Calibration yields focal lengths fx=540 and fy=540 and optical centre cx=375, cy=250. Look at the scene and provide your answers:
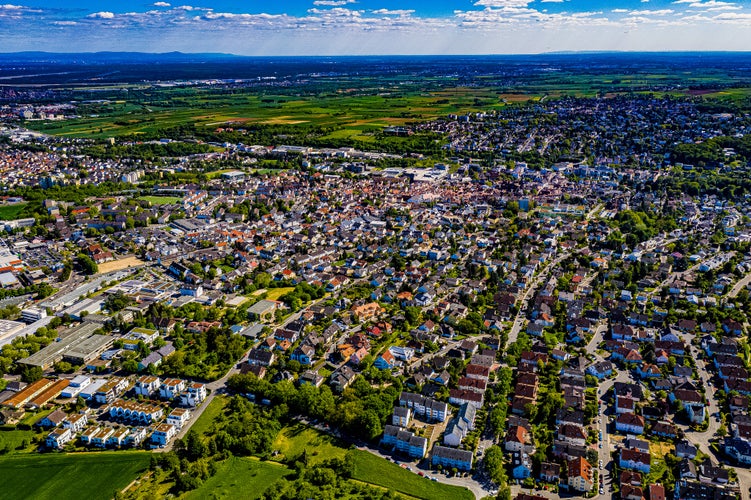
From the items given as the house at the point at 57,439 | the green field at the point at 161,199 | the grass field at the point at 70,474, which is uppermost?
the green field at the point at 161,199

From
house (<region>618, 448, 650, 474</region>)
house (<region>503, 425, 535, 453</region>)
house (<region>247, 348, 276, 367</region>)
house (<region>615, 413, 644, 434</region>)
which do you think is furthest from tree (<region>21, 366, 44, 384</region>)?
house (<region>615, 413, 644, 434</region>)

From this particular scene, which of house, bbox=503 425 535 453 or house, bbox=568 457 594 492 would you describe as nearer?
house, bbox=568 457 594 492

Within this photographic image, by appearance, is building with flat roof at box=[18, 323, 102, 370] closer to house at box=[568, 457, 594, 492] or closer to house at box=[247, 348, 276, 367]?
house at box=[247, 348, 276, 367]

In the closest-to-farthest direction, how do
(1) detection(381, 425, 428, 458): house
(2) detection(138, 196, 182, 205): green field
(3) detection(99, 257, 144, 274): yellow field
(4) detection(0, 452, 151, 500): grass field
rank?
(4) detection(0, 452, 151, 500): grass field → (1) detection(381, 425, 428, 458): house → (3) detection(99, 257, 144, 274): yellow field → (2) detection(138, 196, 182, 205): green field

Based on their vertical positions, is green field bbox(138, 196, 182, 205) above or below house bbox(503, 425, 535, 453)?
above

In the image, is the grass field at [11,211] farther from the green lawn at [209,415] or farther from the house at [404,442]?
the house at [404,442]

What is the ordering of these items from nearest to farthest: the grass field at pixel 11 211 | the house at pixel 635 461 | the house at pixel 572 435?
the house at pixel 635 461, the house at pixel 572 435, the grass field at pixel 11 211

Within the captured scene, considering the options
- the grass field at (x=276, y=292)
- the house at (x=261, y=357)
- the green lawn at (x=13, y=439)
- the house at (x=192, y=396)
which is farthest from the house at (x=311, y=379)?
the green lawn at (x=13, y=439)
